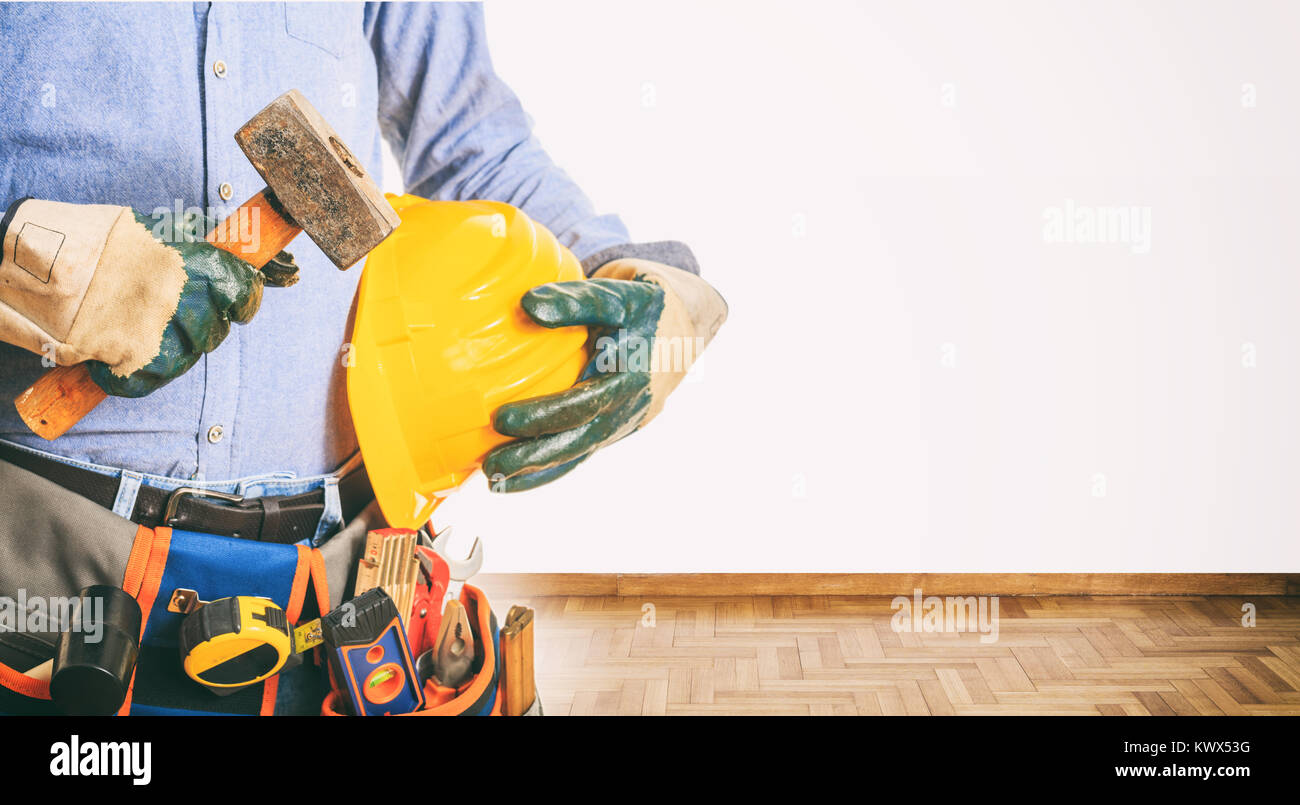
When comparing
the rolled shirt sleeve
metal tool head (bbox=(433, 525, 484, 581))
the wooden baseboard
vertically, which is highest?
the rolled shirt sleeve

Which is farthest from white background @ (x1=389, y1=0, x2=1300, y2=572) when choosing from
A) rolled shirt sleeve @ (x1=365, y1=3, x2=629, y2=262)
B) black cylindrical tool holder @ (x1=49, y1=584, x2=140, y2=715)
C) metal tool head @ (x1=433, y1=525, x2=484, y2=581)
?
black cylindrical tool holder @ (x1=49, y1=584, x2=140, y2=715)

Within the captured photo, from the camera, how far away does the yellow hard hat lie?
2.92 ft

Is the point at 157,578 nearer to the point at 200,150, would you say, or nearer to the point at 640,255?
the point at 200,150

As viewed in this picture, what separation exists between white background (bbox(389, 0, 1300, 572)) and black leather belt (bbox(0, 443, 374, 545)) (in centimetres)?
265

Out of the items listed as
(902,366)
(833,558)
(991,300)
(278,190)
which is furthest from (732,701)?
(278,190)

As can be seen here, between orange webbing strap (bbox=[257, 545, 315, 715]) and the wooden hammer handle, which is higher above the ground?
the wooden hammer handle

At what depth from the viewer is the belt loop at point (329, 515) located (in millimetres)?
950

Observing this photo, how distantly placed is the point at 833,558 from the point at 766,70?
6.44 ft

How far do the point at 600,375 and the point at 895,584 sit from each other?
10.1 ft

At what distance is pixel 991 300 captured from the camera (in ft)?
11.9

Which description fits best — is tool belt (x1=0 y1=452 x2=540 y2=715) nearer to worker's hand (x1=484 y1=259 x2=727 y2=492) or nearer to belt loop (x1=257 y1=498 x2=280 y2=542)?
belt loop (x1=257 y1=498 x2=280 y2=542)

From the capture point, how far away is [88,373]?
2.33 feet

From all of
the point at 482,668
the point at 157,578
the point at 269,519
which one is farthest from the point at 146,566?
the point at 482,668
